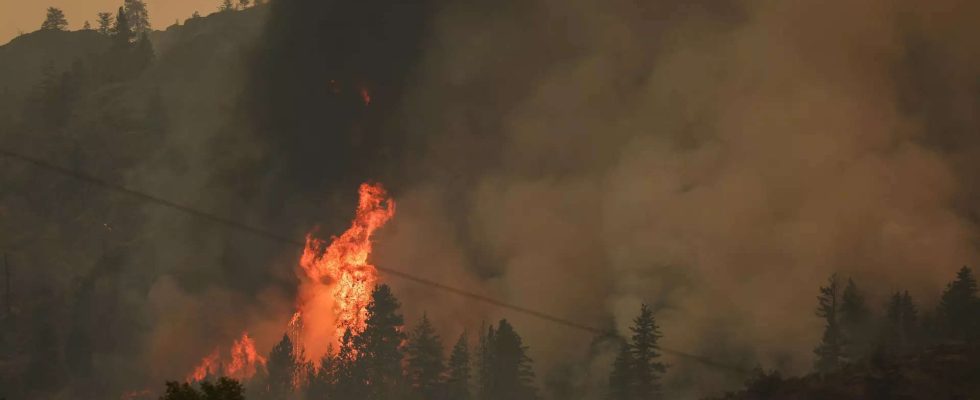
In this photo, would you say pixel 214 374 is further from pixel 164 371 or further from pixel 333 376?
pixel 333 376

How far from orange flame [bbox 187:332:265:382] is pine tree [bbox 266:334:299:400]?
6.50 metres

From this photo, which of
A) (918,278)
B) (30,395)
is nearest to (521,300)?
(918,278)

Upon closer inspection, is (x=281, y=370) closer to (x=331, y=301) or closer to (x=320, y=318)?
(x=320, y=318)

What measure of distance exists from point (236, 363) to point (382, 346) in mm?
26996

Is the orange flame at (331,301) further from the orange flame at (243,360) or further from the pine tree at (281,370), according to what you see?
the orange flame at (243,360)

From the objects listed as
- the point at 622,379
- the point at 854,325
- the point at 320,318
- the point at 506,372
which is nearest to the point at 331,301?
the point at 320,318

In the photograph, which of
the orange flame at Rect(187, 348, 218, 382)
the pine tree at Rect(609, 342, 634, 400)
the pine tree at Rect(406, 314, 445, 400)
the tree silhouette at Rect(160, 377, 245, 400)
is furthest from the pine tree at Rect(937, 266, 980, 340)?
the orange flame at Rect(187, 348, 218, 382)

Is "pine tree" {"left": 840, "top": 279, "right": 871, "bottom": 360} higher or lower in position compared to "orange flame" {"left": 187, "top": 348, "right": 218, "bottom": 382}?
lower

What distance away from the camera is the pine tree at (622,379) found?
152 meters

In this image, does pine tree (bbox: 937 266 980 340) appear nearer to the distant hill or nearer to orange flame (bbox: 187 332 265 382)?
the distant hill

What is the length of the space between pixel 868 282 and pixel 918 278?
618cm

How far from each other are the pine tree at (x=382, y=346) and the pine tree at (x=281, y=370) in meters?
9.70

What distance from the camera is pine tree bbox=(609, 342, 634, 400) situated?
500ft

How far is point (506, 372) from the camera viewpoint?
16412 cm
